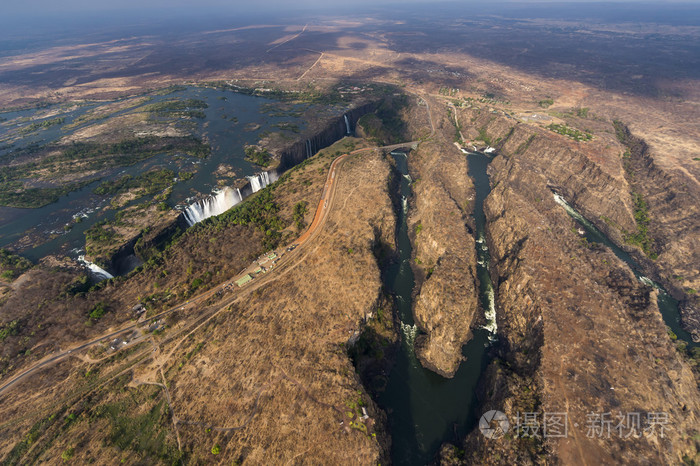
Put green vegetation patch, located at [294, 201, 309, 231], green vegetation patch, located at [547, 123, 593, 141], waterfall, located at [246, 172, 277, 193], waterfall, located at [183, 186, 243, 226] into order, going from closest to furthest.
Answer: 1. green vegetation patch, located at [294, 201, 309, 231]
2. waterfall, located at [183, 186, 243, 226]
3. waterfall, located at [246, 172, 277, 193]
4. green vegetation patch, located at [547, 123, 593, 141]

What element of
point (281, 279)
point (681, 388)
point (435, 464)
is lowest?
point (435, 464)

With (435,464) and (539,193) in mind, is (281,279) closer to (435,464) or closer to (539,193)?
(435,464)

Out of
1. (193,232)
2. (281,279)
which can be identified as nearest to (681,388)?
(281,279)

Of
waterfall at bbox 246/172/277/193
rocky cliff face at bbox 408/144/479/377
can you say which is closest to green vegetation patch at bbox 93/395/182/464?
rocky cliff face at bbox 408/144/479/377

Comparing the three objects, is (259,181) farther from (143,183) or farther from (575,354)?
(575,354)

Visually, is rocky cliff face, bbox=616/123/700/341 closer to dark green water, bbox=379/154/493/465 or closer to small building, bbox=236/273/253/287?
dark green water, bbox=379/154/493/465

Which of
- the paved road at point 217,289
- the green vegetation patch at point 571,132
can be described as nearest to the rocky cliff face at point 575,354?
the green vegetation patch at point 571,132
